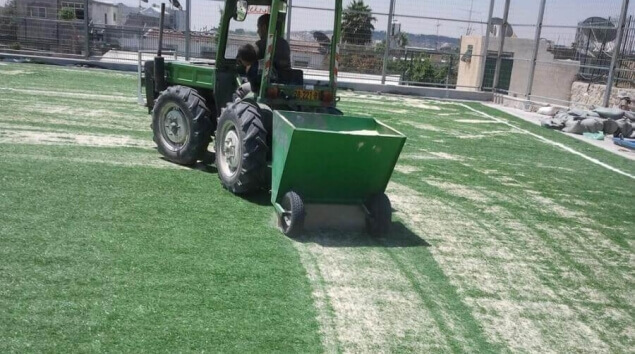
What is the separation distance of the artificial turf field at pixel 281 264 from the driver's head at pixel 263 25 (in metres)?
1.70

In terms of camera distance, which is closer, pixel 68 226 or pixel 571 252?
pixel 68 226

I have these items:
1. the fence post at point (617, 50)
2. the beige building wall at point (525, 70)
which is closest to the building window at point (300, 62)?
the fence post at point (617, 50)

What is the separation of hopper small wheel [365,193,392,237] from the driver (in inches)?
75.7

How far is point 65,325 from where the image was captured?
141 inches

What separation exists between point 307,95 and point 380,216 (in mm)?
1768

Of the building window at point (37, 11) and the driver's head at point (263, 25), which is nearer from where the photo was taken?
the driver's head at point (263, 25)

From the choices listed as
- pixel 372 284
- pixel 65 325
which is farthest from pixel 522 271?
pixel 65 325

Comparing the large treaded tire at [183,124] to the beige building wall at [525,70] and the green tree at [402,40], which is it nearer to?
the beige building wall at [525,70]

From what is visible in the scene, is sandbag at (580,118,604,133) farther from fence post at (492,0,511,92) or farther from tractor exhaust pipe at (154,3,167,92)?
tractor exhaust pipe at (154,3,167,92)

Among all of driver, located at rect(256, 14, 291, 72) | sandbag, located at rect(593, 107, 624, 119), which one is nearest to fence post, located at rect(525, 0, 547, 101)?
sandbag, located at rect(593, 107, 624, 119)

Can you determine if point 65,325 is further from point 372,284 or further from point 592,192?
point 592,192

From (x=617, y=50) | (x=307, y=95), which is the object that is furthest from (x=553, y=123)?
(x=307, y=95)

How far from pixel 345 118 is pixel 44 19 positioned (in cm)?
1605

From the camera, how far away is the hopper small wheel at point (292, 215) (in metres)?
5.23
